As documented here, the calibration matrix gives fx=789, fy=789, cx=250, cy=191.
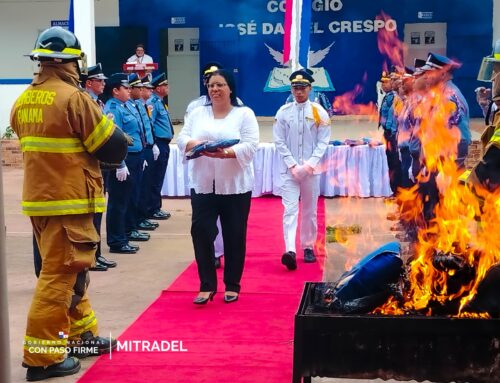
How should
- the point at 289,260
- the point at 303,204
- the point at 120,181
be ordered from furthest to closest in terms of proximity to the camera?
the point at 120,181, the point at 303,204, the point at 289,260

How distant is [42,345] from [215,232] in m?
2.07

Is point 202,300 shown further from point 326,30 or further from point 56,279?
point 326,30

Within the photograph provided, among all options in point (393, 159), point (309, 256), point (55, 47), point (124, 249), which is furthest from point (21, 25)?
point (55, 47)

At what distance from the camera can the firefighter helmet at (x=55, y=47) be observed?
16.1 ft

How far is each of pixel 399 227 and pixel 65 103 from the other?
606 cm

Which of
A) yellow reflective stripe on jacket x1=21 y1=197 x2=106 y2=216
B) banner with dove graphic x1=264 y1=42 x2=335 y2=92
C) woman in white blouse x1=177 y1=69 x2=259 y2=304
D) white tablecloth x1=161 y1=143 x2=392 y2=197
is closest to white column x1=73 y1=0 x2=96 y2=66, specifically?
white tablecloth x1=161 y1=143 x2=392 y2=197

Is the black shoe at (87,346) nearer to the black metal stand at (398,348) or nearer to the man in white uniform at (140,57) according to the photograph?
the black metal stand at (398,348)

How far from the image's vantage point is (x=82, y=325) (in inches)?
208

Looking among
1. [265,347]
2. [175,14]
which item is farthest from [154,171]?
[175,14]

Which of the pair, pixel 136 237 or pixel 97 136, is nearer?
pixel 97 136

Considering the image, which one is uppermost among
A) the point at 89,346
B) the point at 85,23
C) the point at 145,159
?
the point at 85,23

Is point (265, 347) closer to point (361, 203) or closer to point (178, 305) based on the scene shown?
point (178, 305)

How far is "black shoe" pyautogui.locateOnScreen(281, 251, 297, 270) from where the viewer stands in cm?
784

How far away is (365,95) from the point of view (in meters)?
24.5
